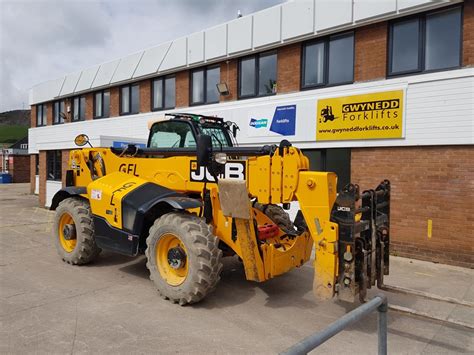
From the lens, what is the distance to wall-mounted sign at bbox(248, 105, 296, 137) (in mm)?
10672

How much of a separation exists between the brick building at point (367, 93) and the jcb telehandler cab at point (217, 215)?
343 cm

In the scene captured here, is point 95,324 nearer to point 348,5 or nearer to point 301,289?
point 301,289

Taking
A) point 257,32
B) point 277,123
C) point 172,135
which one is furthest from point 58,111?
point 172,135

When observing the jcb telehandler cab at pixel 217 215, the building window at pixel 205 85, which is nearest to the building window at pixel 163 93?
the building window at pixel 205 85

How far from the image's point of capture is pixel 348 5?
9.52 m

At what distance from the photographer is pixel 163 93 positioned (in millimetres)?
14750

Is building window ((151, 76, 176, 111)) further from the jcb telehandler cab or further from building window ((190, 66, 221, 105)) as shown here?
the jcb telehandler cab

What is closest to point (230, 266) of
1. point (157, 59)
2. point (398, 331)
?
point (398, 331)

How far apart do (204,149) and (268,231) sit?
5.74 feet

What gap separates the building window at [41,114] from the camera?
2172cm

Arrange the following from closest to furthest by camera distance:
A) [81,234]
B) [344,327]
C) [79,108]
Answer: [344,327] → [81,234] → [79,108]

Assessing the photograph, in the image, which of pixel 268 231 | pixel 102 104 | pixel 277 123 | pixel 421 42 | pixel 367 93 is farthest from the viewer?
pixel 102 104

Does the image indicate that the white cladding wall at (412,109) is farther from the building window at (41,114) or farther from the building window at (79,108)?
the building window at (41,114)

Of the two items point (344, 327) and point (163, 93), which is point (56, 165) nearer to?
point (163, 93)
